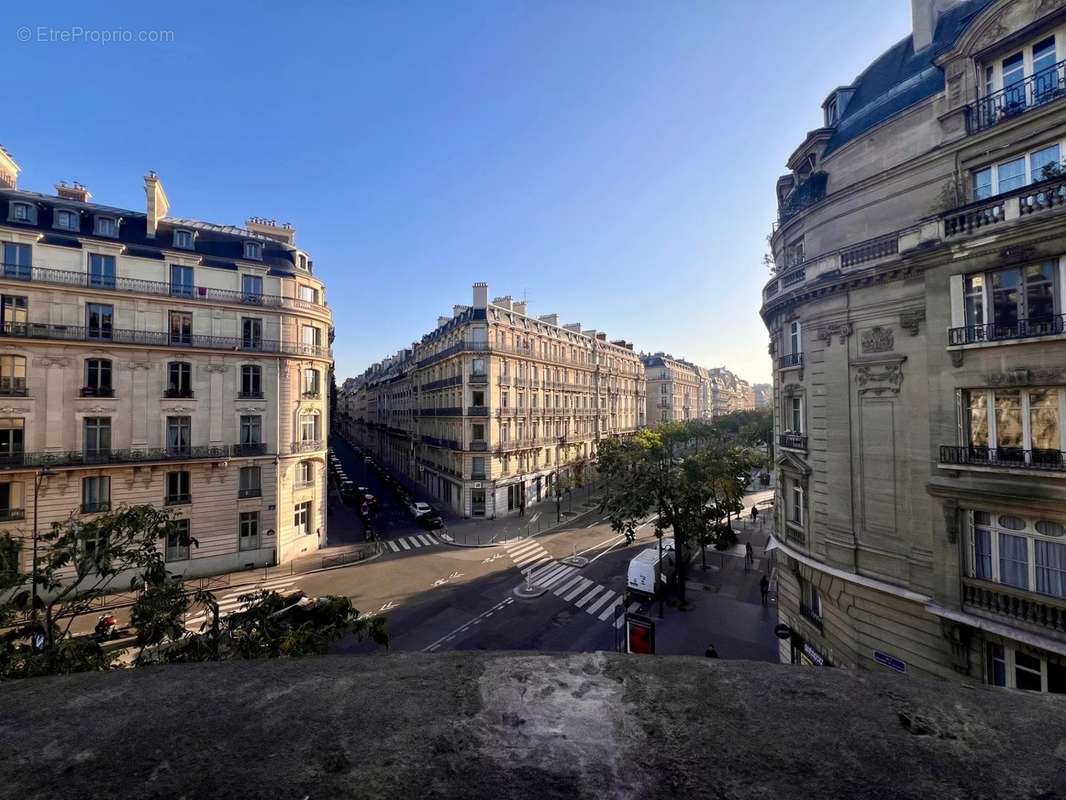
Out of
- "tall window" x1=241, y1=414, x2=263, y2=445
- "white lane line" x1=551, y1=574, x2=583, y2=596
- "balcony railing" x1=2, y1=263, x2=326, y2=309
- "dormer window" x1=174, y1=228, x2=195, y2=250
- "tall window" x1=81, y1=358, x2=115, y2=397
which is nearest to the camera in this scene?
"balcony railing" x1=2, y1=263, x2=326, y2=309

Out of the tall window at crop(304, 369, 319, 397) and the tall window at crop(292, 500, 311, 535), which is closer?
the tall window at crop(292, 500, 311, 535)

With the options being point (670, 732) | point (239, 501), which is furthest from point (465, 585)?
point (670, 732)

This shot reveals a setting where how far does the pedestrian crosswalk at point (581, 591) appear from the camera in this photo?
2088 centimetres

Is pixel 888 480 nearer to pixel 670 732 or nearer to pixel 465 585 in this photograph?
pixel 670 732

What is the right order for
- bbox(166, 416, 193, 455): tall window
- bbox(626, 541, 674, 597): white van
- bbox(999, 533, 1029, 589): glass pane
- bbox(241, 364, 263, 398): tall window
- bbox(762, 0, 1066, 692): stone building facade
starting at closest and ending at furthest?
bbox(762, 0, 1066, 692): stone building facade → bbox(999, 533, 1029, 589): glass pane → bbox(626, 541, 674, 597): white van → bbox(166, 416, 193, 455): tall window → bbox(241, 364, 263, 398): tall window

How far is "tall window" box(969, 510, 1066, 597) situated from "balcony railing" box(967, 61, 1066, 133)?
9.48m

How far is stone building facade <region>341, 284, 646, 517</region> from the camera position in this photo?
40250 millimetres

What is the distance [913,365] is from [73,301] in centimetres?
3664

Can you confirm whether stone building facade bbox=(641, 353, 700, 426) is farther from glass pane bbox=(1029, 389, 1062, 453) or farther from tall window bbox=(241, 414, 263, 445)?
glass pane bbox=(1029, 389, 1062, 453)

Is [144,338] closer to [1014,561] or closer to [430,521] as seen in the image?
[430,521]

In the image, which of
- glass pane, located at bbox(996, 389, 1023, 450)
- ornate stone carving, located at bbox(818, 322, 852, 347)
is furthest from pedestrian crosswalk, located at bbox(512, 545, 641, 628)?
glass pane, located at bbox(996, 389, 1023, 450)

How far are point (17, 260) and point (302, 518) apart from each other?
65.1ft

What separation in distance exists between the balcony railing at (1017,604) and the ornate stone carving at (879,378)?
489 cm

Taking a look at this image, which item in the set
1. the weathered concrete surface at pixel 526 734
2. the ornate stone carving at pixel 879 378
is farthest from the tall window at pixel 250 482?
the ornate stone carving at pixel 879 378
